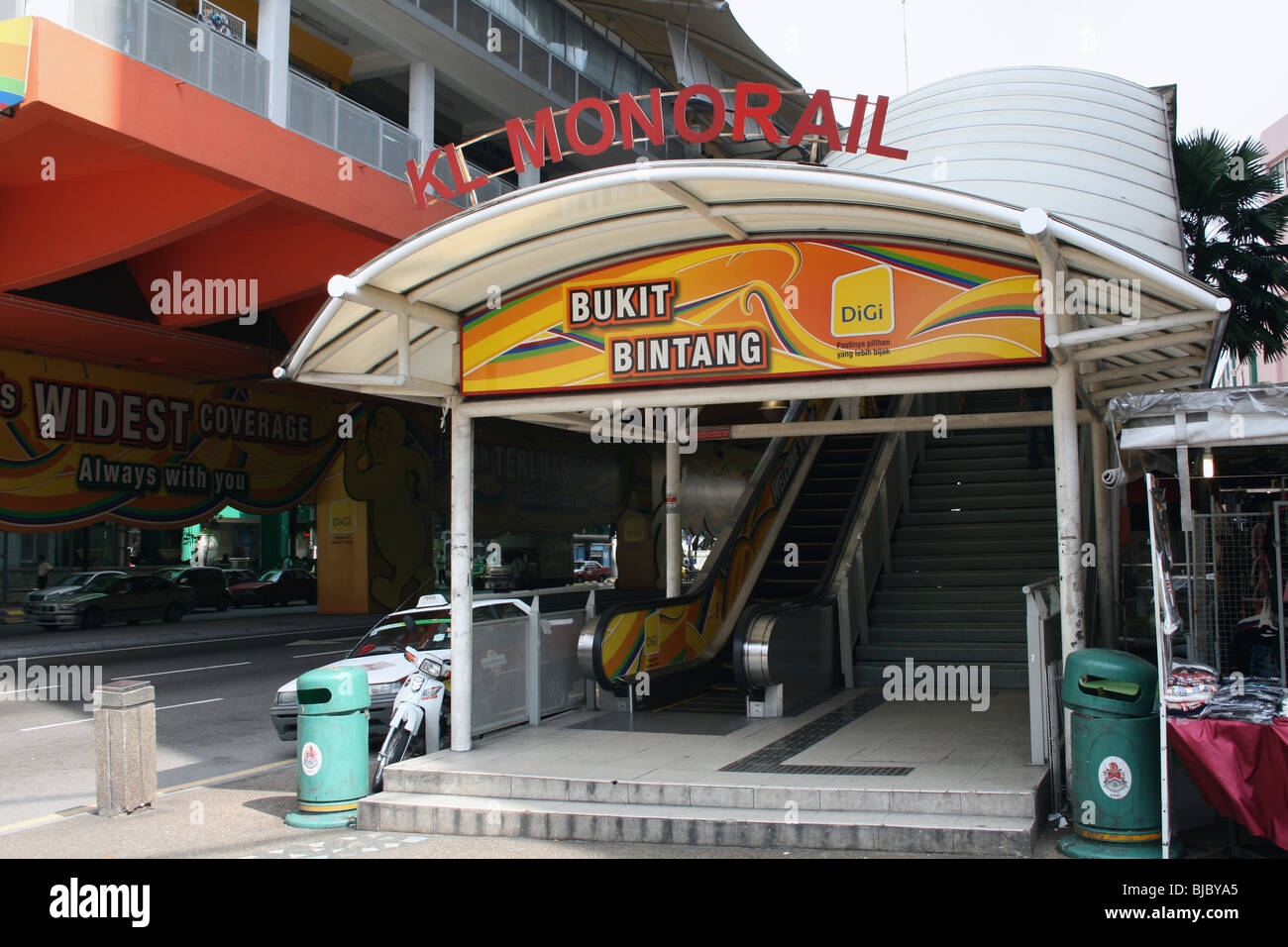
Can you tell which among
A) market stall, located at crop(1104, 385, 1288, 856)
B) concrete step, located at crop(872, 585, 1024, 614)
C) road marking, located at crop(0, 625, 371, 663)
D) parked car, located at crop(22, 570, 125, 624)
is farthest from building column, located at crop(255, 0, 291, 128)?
market stall, located at crop(1104, 385, 1288, 856)

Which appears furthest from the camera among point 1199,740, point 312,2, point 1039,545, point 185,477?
point 185,477

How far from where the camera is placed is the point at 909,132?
18.0 metres

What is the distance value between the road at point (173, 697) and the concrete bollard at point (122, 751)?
72cm

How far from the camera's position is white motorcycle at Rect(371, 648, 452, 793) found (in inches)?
356

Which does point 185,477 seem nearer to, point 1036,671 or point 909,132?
point 909,132

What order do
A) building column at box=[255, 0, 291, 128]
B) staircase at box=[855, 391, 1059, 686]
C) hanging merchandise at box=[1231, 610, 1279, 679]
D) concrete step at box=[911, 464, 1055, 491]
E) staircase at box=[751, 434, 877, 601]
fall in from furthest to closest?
building column at box=[255, 0, 291, 128] < concrete step at box=[911, 464, 1055, 491] < staircase at box=[751, 434, 877, 601] < staircase at box=[855, 391, 1059, 686] < hanging merchandise at box=[1231, 610, 1279, 679]

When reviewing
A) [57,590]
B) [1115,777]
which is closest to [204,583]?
[57,590]

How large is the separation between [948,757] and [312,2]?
18.1 m

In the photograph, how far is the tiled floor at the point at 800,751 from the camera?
796cm

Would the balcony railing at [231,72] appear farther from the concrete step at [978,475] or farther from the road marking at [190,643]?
the concrete step at [978,475]

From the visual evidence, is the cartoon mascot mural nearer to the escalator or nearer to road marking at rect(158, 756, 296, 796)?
the escalator

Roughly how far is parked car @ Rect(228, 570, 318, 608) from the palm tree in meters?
26.4

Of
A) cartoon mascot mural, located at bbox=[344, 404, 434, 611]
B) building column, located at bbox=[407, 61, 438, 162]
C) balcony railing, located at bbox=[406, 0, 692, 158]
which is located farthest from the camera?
cartoon mascot mural, located at bbox=[344, 404, 434, 611]

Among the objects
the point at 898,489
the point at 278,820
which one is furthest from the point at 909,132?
the point at 278,820
